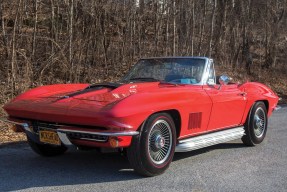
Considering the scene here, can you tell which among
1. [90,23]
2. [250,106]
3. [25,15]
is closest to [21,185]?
[250,106]

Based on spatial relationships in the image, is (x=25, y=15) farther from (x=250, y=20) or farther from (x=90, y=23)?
(x=250, y=20)

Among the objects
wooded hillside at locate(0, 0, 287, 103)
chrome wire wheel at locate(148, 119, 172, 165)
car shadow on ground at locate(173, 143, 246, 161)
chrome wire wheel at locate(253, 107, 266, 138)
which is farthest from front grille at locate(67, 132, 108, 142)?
wooded hillside at locate(0, 0, 287, 103)

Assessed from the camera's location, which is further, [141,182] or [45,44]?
[45,44]

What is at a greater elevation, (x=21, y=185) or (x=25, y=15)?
(x=25, y=15)

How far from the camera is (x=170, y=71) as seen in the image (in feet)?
21.6

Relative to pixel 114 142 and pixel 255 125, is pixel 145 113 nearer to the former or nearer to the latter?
pixel 114 142

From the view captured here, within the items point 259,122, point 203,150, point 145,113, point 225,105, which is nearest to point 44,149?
point 145,113

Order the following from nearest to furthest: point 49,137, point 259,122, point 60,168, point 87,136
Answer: point 87,136 < point 49,137 < point 60,168 < point 259,122

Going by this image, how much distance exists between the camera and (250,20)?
23.6 meters

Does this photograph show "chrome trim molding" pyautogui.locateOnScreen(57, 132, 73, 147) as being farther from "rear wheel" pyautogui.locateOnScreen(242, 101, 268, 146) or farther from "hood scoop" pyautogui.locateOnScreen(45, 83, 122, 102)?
"rear wheel" pyautogui.locateOnScreen(242, 101, 268, 146)

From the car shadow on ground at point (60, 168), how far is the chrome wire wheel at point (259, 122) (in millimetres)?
1149

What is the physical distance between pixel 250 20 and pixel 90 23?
12418 millimetres

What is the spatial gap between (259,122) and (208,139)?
182 cm

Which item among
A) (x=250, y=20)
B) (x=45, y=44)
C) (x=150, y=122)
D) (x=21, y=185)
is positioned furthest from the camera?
(x=250, y=20)
